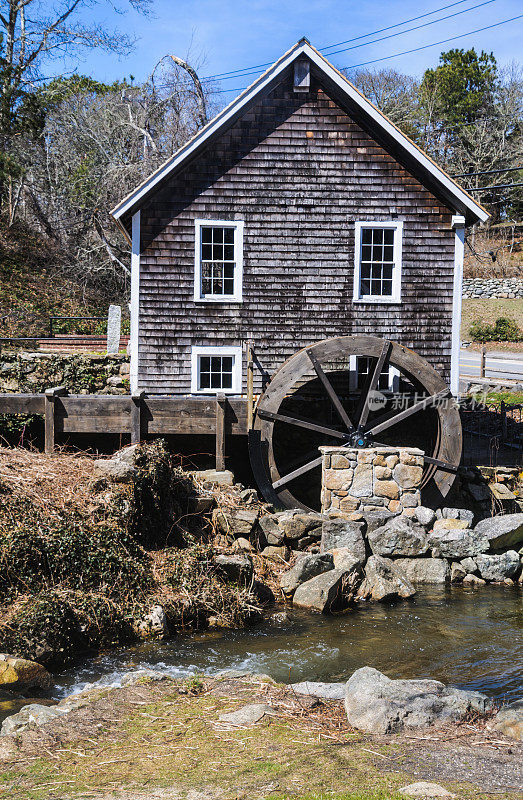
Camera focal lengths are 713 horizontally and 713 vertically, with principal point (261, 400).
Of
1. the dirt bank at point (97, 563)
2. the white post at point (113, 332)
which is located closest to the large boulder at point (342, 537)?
the dirt bank at point (97, 563)

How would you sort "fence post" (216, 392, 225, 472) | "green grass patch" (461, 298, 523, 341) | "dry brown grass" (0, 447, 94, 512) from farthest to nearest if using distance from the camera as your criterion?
"green grass patch" (461, 298, 523, 341) < "fence post" (216, 392, 225, 472) < "dry brown grass" (0, 447, 94, 512)

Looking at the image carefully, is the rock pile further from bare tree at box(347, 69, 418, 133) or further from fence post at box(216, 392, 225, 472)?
bare tree at box(347, 69, 418, 133)

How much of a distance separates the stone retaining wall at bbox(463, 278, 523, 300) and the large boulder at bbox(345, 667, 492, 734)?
31.1m

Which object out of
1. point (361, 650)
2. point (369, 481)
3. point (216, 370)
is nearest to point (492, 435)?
point (369, 481)

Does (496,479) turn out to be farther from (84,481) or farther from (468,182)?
(468,182)

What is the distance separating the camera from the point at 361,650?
24.5 feet

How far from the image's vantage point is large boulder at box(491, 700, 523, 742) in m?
4.39

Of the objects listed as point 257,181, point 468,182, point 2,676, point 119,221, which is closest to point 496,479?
point 257,181

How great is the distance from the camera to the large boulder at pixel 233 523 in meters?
9.84

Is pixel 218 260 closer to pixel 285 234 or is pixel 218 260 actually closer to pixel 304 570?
pixel 285 234

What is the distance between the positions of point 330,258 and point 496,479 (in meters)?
4.91

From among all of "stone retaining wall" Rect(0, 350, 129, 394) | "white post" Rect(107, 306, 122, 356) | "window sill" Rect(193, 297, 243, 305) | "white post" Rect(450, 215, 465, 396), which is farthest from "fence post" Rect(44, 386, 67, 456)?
"white post" Rect(450, 215, 465, 396)

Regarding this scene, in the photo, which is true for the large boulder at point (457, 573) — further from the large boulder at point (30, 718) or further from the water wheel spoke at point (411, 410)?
the large boulder at point (30, 718)

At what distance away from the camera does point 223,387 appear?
12.9 meters
